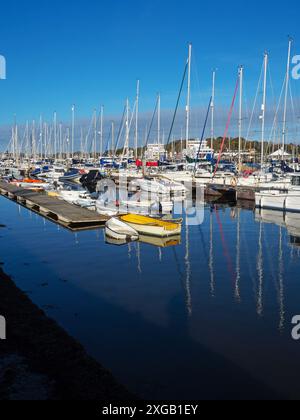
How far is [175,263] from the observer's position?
17.1 meters

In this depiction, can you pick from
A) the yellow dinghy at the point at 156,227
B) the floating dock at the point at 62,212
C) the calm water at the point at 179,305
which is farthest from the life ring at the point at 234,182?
the yellow dinghy at the point at 156,227

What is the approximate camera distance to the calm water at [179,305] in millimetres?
8234

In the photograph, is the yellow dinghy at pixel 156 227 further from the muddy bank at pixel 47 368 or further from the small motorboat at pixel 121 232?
the muddy bank at pixel 47 368

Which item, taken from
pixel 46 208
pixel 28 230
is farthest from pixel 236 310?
pixel 46 208

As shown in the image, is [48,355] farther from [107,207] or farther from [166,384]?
[107,207]

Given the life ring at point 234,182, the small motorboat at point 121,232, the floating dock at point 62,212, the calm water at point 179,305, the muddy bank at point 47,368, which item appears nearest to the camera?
the muddy bank at point 47,368

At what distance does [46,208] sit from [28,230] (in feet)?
19.0

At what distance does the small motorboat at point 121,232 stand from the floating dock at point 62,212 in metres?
3.27

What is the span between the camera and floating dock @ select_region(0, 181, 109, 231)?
2538 cm

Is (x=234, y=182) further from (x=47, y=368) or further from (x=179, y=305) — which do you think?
(x=47, y=368)

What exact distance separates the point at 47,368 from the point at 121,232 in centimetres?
1466

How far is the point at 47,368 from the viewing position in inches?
283

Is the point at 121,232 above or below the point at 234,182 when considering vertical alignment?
below

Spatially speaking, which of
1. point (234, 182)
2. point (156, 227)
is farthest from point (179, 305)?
point (234, 182)
